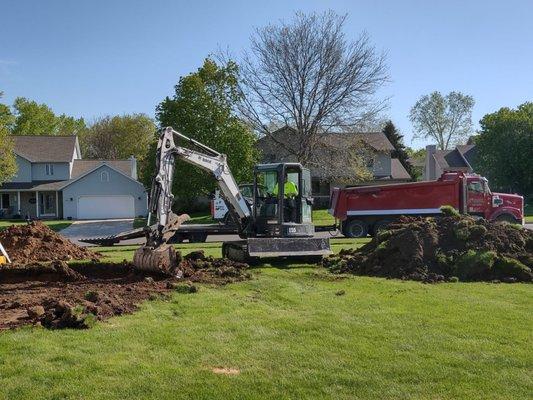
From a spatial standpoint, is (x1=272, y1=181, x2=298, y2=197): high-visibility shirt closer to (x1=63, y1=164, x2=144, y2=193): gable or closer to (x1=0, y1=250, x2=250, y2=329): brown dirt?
(x1=0, y1=250, x2=250, y2=329): brown dirt

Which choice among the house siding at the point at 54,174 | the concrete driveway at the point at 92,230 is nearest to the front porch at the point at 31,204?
→ the house siding at the point at 54,174

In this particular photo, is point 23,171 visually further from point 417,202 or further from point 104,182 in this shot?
point 417,202

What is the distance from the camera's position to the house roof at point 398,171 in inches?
2293

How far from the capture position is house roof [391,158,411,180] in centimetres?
5824

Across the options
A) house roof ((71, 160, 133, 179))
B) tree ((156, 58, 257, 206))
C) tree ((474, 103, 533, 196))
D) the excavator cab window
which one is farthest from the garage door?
the excavator cab window

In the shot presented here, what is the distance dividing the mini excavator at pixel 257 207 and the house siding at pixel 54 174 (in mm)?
41006

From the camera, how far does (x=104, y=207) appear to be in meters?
52.2

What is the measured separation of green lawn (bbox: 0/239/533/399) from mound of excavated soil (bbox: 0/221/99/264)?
7.62 meters

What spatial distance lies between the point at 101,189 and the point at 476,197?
35807 mm

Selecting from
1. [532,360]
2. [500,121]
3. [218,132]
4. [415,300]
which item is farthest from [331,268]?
[500,121]

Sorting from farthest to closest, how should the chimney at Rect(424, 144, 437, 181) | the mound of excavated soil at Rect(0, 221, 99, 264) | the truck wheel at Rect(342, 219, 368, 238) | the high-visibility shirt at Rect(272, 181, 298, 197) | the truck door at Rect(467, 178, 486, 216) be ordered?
the chimney at Rect(424, 144, 437, 181), the truck wheel at Rect(342, 219, 368, 238), the truck door at Rect(467, 178, 486, 216), the mound of excavated soil at Rect(0, 221, 99, 264), the high-visibility shirt at Rect(272, 181, 298, 197)

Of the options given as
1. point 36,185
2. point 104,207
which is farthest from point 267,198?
point 36,185

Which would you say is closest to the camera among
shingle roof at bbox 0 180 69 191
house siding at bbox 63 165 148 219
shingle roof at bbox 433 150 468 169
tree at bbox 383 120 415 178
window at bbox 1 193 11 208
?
house siding at bbox 63 165 148 219

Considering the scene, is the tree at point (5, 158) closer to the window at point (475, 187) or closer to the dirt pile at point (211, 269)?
the window at point (475, 187)
